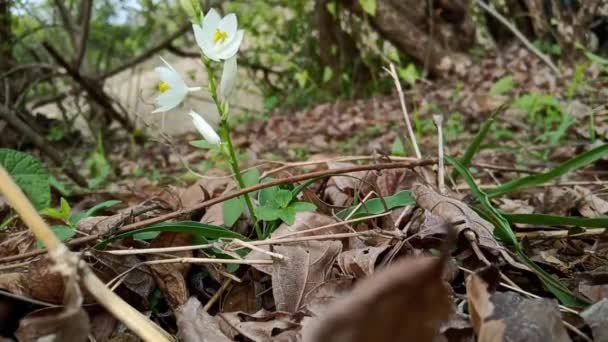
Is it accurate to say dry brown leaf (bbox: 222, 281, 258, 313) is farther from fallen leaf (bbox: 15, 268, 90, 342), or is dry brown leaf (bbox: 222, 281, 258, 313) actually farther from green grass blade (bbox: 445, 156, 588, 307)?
green grass blade (bbox: 445, 156, 588, 307)

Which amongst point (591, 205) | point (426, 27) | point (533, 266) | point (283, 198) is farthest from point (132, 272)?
point (426, 27)

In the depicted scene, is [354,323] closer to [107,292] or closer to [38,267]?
[107,292]

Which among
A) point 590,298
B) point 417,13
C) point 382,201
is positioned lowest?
point 417,13

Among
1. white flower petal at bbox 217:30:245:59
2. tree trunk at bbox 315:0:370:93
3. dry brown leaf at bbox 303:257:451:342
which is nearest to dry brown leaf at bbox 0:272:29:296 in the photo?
white flower petal at bbox 217:30:245:59

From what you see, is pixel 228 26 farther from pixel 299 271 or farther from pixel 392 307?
pixel 392 307

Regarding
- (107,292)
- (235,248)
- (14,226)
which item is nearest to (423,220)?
(235,248)

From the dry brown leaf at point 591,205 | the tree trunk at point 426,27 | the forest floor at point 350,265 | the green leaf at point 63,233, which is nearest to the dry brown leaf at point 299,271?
the forest floor at point 350,265
